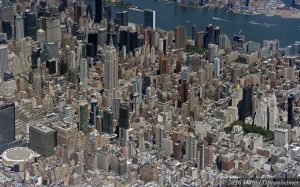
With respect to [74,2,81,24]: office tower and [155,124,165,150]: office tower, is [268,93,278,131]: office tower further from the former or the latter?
[74,2,81,24]: office tower

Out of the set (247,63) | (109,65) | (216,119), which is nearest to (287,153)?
(216,119)

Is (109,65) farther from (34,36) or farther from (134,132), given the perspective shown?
(34,36)

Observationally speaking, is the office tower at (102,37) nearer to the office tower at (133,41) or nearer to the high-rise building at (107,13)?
the office tower at (133,41)

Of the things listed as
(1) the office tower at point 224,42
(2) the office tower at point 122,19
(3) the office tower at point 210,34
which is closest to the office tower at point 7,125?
(1) the office tower at point 224,42

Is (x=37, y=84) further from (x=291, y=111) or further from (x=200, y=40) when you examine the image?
(x=200, y=40)

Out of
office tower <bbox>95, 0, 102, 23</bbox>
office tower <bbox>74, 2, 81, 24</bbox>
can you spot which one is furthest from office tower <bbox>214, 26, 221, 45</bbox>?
office tower <bbox>74, 2, 81, 24</bbox>

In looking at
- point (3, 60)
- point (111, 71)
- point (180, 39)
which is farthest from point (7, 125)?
point (180, 39)
